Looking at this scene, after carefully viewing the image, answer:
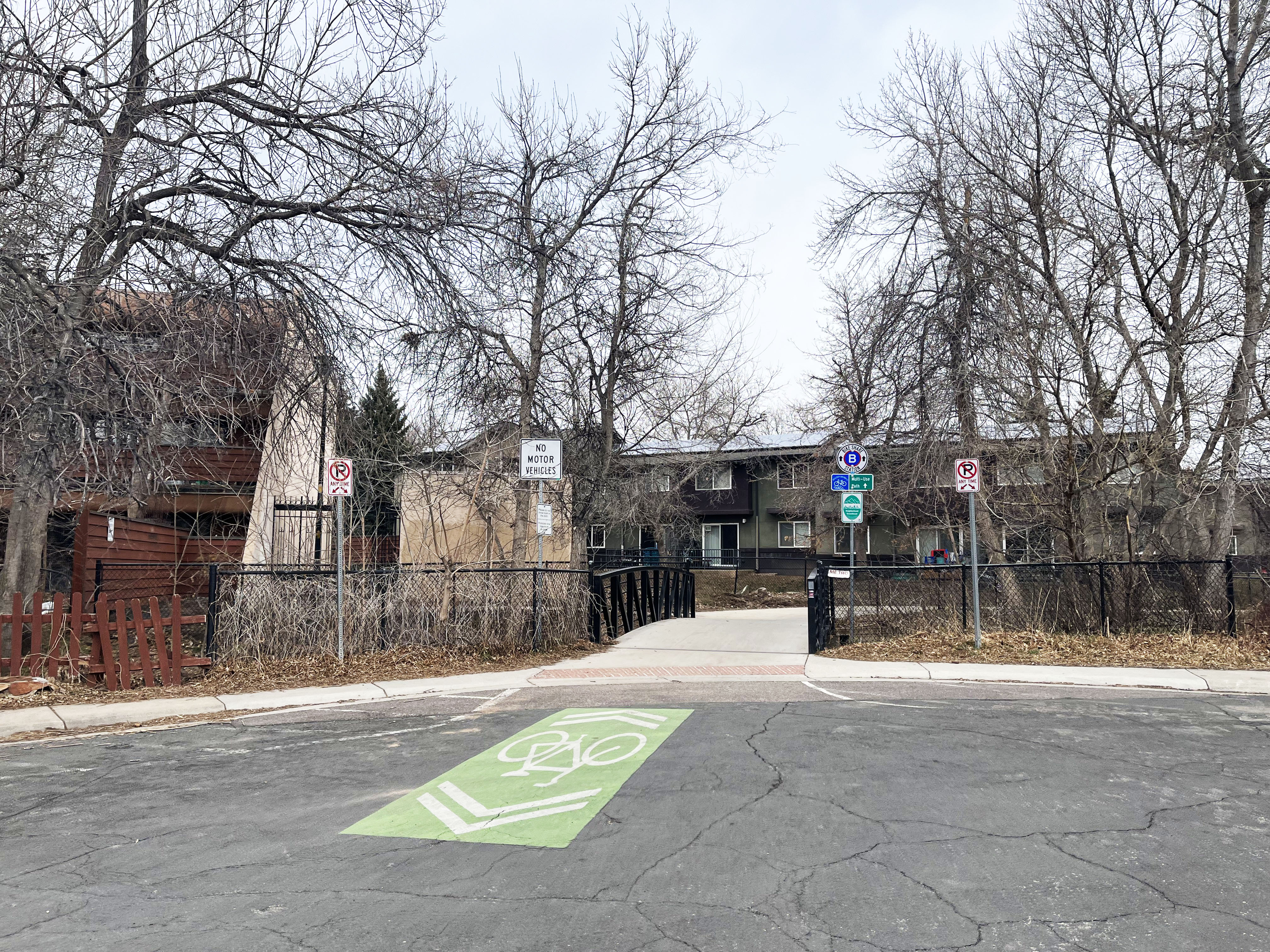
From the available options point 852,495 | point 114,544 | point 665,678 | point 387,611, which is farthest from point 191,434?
point 852,495

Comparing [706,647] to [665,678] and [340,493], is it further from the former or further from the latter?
[340,493]

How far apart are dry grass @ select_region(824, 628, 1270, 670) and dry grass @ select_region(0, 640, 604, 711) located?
14.6ft

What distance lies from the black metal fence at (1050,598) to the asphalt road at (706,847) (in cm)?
551

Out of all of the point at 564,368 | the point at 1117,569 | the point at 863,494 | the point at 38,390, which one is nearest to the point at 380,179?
the point at 38,390

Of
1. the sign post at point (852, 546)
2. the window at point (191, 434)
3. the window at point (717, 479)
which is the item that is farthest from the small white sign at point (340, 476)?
the window at point (717, 479)

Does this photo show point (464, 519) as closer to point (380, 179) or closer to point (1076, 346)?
point (380, 179)

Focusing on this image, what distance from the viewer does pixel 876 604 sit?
14.4m

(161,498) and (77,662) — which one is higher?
(161,498)

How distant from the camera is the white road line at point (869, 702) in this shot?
8.88 m

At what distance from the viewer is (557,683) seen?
10.8 m

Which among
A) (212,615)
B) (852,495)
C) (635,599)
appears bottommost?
(635,599)

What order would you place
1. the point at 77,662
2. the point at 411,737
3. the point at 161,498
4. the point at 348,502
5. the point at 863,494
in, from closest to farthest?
the point at 411,737 → the point at 77,662 → the point at 348,502 → the point at 161,498 → the point at 863,494

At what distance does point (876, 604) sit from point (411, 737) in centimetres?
870

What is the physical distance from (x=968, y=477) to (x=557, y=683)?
6051 mm
